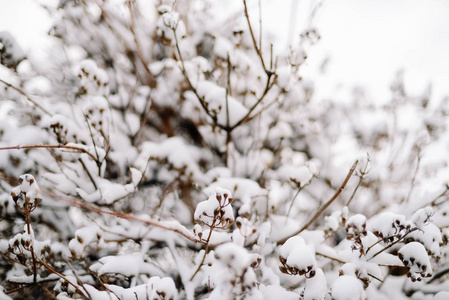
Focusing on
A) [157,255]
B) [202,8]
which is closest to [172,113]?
[202,8]

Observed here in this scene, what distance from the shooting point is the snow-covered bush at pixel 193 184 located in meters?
1.39

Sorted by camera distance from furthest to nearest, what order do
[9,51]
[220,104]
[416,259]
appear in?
[220,104] < [9,51] < [416,259]

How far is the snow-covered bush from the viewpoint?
1.39 metres

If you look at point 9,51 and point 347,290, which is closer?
point 347,290

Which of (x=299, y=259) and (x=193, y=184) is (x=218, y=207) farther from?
(x=193, y=184)

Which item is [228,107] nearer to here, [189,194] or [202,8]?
[189,194]

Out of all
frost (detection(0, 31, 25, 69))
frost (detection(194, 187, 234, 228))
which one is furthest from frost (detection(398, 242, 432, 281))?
frost (detection(0, 31, 25, 69))

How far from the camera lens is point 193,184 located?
98.0 inches

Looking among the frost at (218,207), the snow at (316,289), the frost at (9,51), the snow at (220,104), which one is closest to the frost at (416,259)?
the snow at (316,289)

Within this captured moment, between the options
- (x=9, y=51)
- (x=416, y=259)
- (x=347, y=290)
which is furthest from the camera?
(x=9, y=51)

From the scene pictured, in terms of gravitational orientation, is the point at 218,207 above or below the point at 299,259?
above

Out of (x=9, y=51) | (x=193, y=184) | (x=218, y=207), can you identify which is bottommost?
(x=218, y=207)

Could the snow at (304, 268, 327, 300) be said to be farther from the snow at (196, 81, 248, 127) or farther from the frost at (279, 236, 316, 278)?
the snow at (196, 81, 248, 127)

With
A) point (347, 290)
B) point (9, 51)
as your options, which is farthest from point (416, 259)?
point (9, 51)
